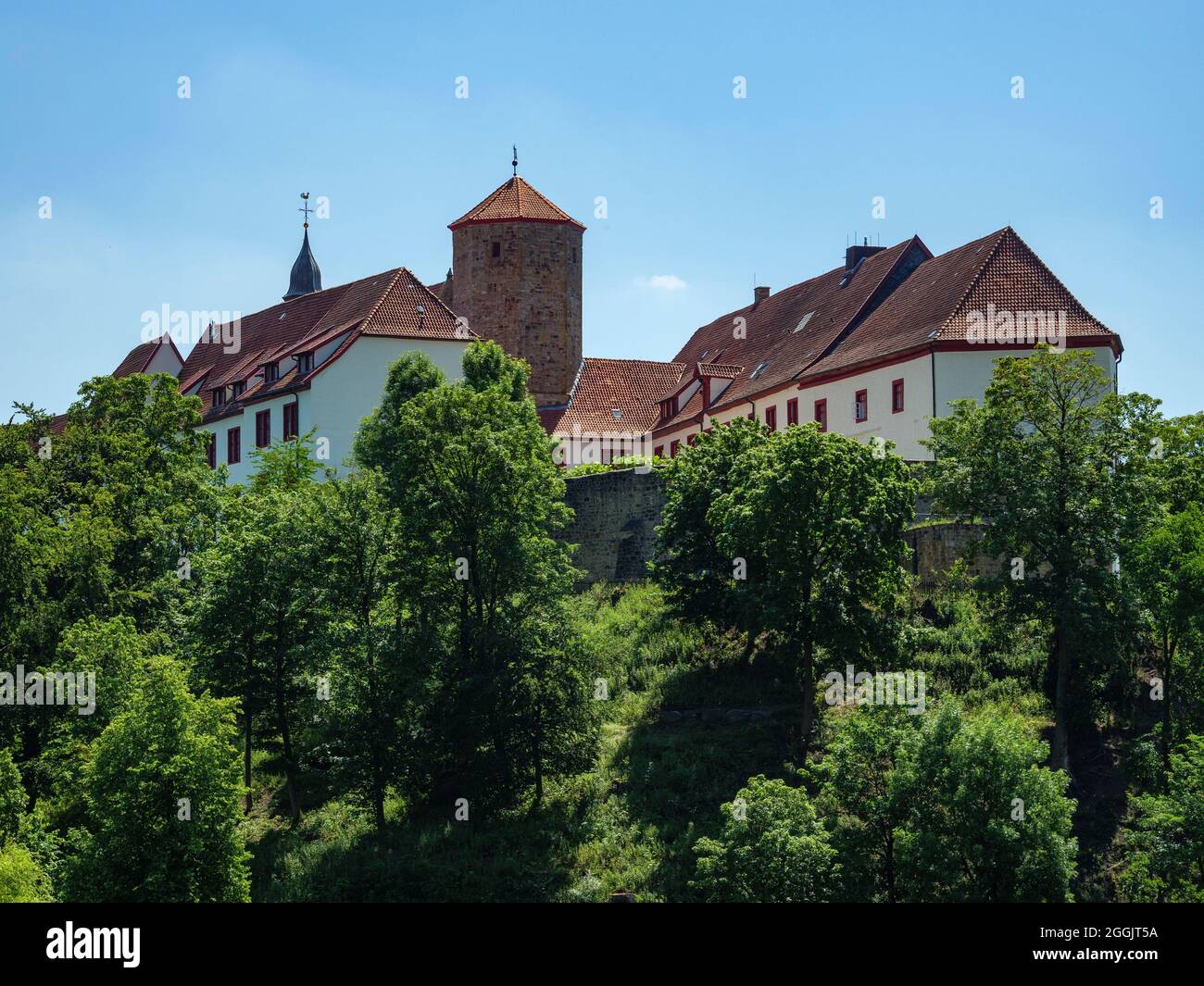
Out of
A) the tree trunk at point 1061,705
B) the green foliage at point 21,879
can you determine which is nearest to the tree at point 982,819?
the tree trunk at point 1061,705

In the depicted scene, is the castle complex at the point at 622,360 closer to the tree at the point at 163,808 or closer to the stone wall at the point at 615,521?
the stone wall at the point at 615,521

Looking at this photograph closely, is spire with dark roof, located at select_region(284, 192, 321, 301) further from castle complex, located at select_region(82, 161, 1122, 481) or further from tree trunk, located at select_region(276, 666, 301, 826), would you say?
tree trunk, located at select_region(276, 666, 301, 826)

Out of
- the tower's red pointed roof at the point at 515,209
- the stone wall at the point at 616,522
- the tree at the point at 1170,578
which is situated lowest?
the tree at the point at 1170,578

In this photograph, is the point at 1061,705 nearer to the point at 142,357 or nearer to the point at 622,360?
the point at 622,360

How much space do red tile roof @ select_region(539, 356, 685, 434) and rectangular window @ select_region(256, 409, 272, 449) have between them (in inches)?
364

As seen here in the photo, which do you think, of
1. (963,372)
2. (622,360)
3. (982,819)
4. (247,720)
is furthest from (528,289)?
(982,819)

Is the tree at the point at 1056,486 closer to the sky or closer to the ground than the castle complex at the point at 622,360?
closer to the ground

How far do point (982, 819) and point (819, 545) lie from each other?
890cm

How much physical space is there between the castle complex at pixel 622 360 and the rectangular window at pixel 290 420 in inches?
3.6

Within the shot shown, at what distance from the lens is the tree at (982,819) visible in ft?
104

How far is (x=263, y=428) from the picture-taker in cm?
6469

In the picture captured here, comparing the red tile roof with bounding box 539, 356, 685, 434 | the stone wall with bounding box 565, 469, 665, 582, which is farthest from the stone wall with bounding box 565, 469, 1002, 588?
the red tile roof with bounding box 539, 356, 685, 434
